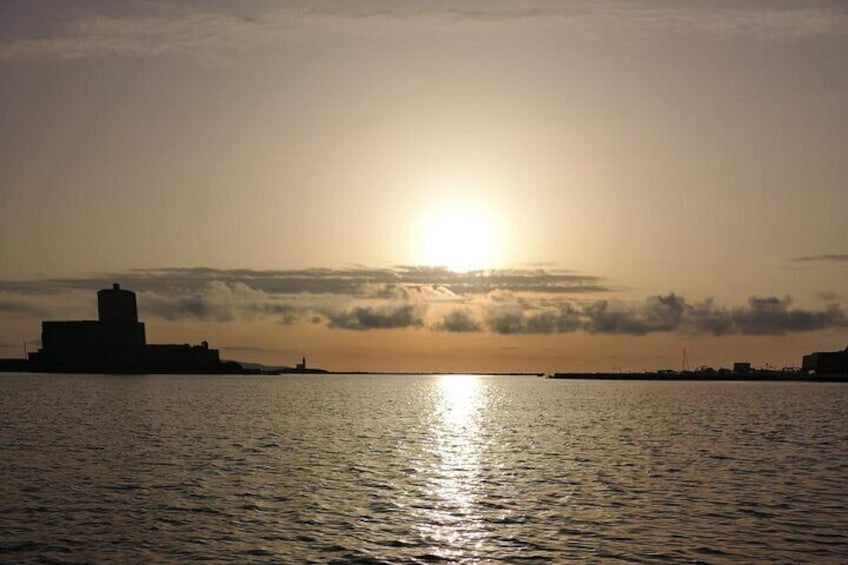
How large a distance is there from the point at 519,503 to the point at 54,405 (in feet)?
395

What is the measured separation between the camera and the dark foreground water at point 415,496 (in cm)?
3756

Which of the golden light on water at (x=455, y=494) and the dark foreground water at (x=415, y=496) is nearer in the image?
the dark foreground water at (x=415, y=496)

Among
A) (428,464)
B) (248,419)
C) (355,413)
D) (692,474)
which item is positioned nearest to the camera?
(692,474)

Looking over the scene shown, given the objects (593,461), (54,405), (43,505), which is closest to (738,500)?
(593,461)

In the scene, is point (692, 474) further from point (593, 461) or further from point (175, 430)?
point (175, 430)

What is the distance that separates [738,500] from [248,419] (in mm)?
82922

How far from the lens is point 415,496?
169 ft

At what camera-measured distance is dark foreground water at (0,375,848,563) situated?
123ft

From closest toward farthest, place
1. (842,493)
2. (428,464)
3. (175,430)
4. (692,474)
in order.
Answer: (842,493) < (692,474) < (428,464) < (175,430)

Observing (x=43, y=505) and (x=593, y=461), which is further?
(x=593, y=461)

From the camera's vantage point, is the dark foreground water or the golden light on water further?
the golden light on water

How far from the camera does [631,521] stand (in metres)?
43.6

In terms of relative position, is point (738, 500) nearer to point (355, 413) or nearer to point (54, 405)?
point (355, 413)

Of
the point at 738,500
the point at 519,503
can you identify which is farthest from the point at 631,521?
the point at 738,500
